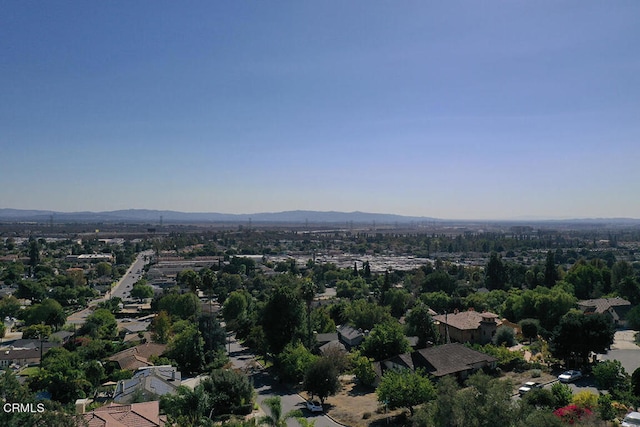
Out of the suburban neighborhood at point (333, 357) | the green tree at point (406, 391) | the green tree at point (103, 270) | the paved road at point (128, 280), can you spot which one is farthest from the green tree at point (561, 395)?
the green tree at point (103, 270)

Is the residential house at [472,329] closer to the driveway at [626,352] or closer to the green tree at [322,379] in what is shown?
the driveway at [626,352]

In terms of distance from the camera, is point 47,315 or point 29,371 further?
point 47,315

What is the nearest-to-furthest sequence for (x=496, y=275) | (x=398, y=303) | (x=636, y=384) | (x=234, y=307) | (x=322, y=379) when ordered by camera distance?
1. (x=636, y=384)
2. (x=322, y=379)
3. (x=234, y=307)
4. (x=398, y=303)
5. (x=496, y=275)

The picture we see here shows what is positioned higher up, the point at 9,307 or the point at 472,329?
the point at 472,329

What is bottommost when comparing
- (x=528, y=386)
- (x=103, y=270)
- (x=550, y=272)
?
(x=103, y=270)

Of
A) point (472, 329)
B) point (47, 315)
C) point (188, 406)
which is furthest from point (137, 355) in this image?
point (472, 329)

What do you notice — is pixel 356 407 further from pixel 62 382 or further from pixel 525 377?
pixel 62 382

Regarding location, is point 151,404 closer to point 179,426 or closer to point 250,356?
point 179,426
